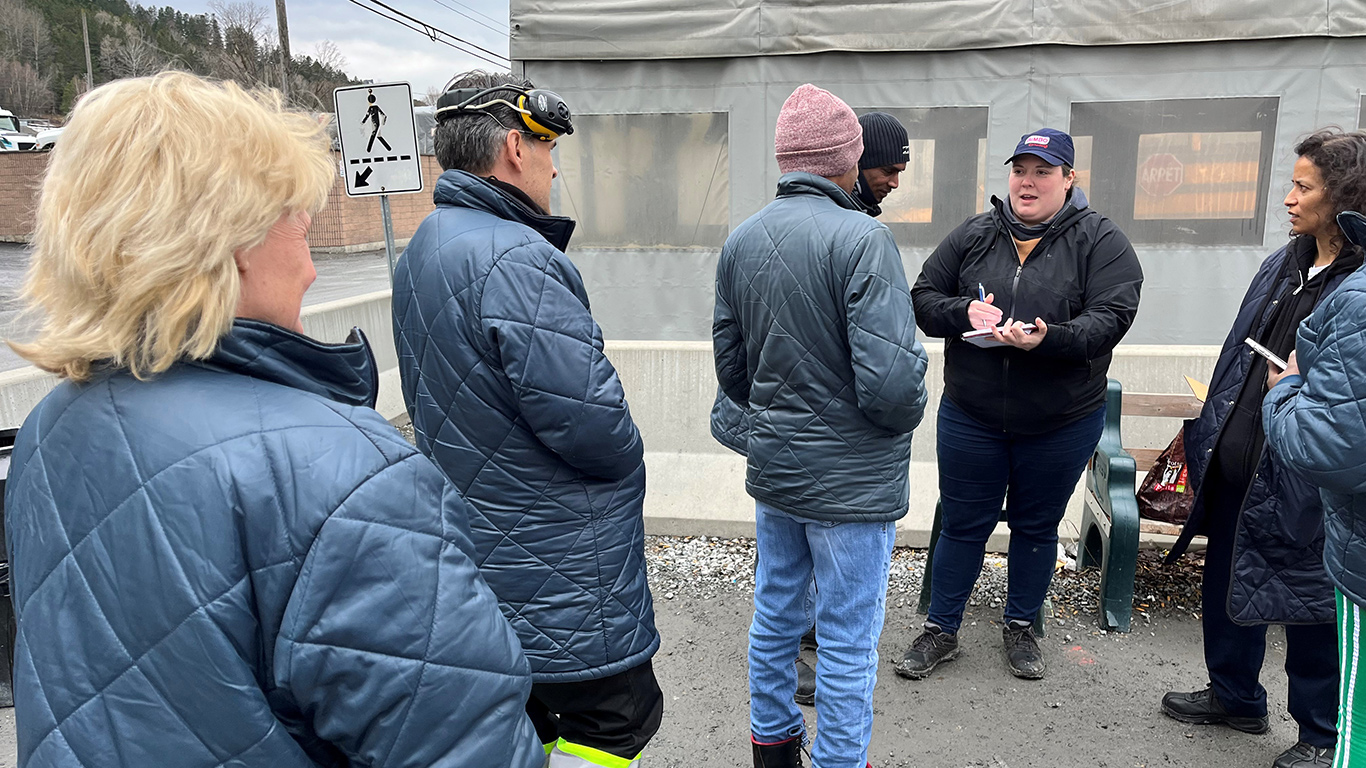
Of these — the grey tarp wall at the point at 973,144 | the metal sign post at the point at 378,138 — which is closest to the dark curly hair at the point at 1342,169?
the grey tarp wall at the point at 973,144

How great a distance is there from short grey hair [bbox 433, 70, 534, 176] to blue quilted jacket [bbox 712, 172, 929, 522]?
2.65 ft

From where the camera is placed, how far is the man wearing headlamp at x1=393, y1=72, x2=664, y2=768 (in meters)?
2.08

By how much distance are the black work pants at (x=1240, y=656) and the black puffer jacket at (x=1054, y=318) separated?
21.6 inches

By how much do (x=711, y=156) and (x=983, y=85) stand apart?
6.81 ft

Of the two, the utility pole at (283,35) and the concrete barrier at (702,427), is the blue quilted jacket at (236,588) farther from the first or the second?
the utility pole at (283,35)

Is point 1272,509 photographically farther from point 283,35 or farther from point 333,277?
point 283,35

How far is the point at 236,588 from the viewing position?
1013 millimetres

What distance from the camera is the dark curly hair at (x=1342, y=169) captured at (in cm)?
270

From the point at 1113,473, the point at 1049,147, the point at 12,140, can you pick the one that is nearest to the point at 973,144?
the point at 1113,473

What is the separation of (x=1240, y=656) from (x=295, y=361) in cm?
329

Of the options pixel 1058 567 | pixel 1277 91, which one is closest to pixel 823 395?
pixel 1058 567

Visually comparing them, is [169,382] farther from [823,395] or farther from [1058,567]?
[1058,567]

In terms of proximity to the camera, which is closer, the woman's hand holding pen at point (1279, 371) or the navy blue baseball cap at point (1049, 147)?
the woman's hand holding pen at point (1279, 371)

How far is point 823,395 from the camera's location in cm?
265
